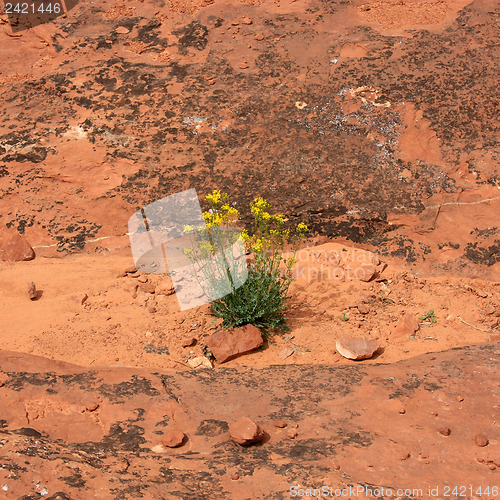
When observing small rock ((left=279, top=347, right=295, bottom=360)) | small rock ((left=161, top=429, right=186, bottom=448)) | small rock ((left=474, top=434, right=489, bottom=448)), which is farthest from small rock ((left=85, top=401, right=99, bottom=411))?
small rock ((left=474, top=434, right=489, bottom=448))

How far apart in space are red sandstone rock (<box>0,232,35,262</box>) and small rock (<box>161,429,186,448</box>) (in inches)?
114

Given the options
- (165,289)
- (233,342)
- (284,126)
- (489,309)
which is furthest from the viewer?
(284,126)

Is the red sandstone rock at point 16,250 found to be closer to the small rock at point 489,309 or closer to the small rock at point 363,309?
the small rock at point 363,309

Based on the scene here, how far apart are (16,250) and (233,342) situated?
7.46 ft

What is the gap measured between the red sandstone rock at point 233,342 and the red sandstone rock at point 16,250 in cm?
199

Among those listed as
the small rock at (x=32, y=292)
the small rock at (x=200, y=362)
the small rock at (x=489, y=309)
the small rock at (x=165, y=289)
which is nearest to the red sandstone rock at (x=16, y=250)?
the small rock at (x=32, y=292)

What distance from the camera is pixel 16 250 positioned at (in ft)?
16.7

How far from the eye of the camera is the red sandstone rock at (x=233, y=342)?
159 inches

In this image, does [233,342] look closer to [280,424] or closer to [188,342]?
[188,342]

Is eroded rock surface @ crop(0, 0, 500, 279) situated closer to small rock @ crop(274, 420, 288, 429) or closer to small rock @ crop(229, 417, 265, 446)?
small rock @ crop(274, 420, 288, 429)

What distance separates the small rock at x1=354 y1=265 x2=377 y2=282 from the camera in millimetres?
4711

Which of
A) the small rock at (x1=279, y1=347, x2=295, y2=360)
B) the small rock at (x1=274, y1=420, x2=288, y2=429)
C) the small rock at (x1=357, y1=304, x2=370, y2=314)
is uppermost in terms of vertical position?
the small rock at (x1=274, y1=420, x2=288, y2=429)

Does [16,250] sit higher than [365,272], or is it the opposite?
[16,250]

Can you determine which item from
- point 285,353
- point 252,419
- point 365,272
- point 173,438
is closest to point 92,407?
point 173,438
